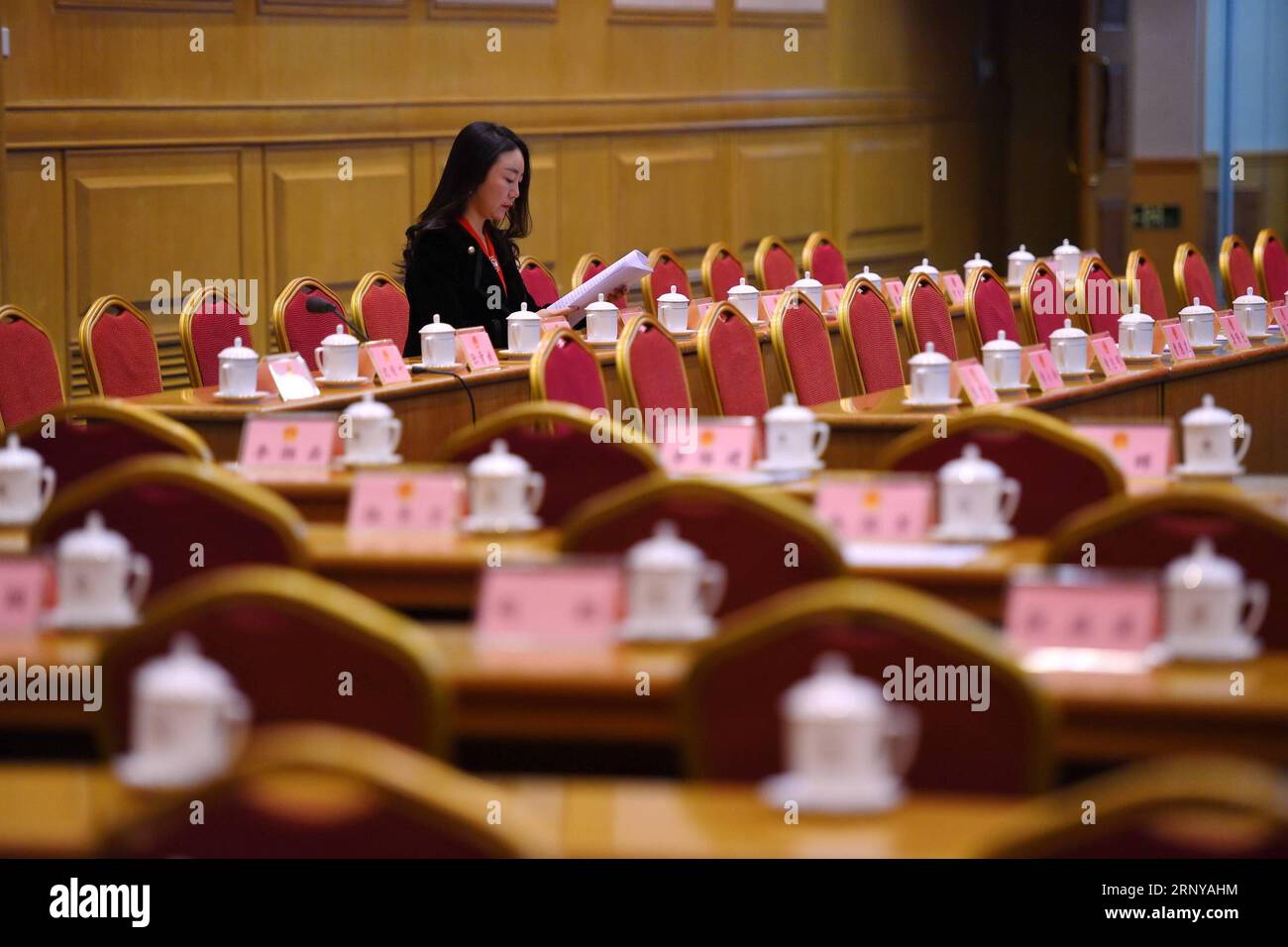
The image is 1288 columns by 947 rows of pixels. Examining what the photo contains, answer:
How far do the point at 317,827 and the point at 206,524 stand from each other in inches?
59.2

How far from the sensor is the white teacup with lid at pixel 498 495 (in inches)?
152

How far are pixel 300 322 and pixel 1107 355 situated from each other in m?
2.42

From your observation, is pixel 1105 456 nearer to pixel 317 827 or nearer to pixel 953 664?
pixel 953 664

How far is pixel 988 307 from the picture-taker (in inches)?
306

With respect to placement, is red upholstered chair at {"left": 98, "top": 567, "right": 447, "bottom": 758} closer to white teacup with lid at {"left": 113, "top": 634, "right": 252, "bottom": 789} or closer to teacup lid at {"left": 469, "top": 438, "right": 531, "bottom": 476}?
white teacup with lid at {"left": 113, "top": 634, "right": 252, "bottom": 789}

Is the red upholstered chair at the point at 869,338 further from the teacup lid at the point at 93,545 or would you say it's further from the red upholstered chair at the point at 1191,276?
the teacup lid at the point at 93,545

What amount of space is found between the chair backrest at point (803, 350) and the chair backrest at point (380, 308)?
1.36 metres

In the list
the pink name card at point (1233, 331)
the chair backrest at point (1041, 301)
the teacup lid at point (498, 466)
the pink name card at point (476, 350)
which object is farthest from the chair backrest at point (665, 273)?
the teacup lid at point (498, 466)

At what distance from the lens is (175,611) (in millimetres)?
2477

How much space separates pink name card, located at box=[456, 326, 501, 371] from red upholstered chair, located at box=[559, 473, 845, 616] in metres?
2.98

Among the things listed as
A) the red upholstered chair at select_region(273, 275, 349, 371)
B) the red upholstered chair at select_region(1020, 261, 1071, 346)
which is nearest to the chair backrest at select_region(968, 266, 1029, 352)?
the red upholstered chair at select_region(1020, 261, 1071, 346)

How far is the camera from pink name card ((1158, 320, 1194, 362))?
6.77m

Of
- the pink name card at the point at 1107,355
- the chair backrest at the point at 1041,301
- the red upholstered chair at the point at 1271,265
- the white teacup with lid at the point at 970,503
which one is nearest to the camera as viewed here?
the white teacup with lid at the point at 970,503
